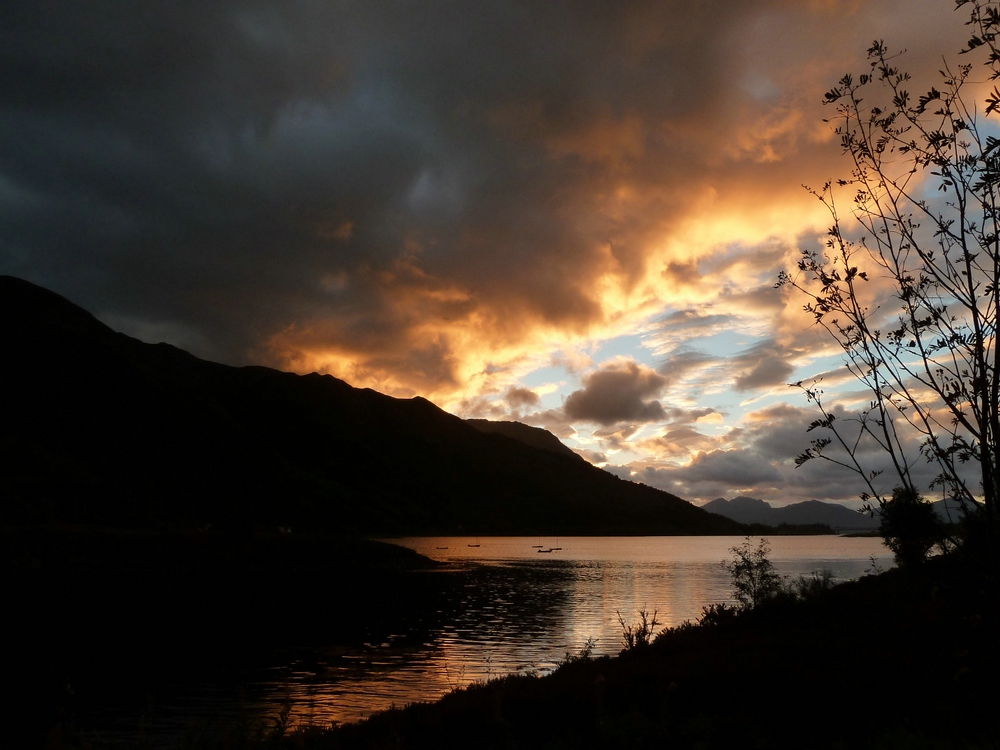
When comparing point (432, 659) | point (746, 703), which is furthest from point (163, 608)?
point (746, 703)

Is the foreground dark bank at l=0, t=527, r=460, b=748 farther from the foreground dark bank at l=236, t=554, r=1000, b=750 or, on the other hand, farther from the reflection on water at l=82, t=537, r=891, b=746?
the foreground dark bank at l=236, t=554, r=1000, b=750

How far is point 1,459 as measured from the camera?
15475cm

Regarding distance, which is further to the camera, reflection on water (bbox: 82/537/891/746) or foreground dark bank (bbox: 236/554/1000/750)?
reflection on water (bbox: 82/537/891/746)

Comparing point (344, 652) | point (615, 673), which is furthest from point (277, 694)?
point (615, 673)

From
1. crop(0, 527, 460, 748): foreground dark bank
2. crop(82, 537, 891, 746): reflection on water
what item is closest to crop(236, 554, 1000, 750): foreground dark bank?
crop(82, 537, 891, 746): reflection on water

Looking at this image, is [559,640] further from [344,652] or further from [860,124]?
[860,124]

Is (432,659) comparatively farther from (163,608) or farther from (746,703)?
(163,608)

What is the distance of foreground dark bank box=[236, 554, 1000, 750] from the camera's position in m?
12.4

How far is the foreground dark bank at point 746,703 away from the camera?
1238cm

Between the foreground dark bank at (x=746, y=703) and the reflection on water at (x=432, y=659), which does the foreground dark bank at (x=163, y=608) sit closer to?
the reflection on water at (x=432, y=659)

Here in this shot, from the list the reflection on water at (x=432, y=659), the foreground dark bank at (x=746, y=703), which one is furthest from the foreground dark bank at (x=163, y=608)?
the foreground dark bank at (x=746, y=703)

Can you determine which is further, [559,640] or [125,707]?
[559,640]

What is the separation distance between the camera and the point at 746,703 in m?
15.2

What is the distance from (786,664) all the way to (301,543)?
10812 cm
